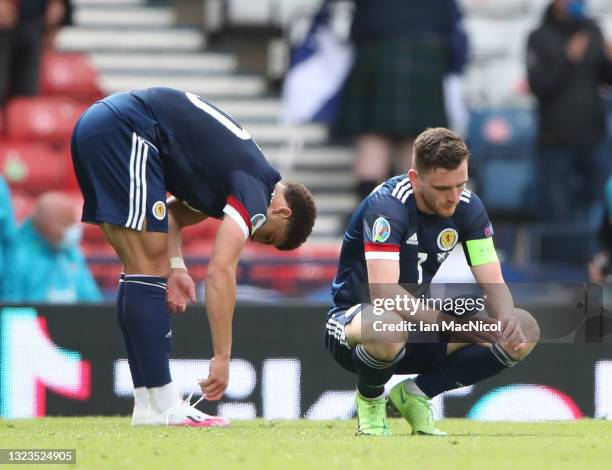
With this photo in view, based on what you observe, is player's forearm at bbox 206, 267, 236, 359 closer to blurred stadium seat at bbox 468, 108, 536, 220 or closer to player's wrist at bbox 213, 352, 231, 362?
player's wrist at bbox 213, 352, 231, 362

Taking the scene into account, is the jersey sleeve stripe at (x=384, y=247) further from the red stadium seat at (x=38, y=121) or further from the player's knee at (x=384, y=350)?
the red stadium seat at (x=38, y=121)

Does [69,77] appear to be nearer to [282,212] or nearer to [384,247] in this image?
[282,212]

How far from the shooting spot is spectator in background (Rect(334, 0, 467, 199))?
11.7 metres

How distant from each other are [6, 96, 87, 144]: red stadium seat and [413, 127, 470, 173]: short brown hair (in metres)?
6.42

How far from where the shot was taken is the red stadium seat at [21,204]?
11664 mm

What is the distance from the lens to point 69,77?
13328 mm

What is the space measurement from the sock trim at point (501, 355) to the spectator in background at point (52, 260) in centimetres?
413

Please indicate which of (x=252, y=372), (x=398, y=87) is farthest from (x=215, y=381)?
(x=398, y=87)

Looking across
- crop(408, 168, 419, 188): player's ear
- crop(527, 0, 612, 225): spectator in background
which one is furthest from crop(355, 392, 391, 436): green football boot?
crop(527, 0, 612, 225): spectator in background

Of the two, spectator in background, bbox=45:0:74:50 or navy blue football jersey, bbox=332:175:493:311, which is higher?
spectator in background, bbox=45:0:74:50

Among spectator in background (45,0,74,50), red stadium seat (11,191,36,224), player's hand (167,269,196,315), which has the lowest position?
red stadium seat (11,191,36,224)

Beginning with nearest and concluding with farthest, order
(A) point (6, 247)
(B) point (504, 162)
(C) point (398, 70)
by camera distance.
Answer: (A) point (6, 247)
(C) point (398, 70)
(B) point (504, 162)

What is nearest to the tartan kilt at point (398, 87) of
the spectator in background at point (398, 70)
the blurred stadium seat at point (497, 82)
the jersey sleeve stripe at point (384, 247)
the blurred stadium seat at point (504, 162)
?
the spectator in background at point (398, 70)

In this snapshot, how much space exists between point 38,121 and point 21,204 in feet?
2.76
